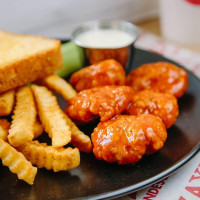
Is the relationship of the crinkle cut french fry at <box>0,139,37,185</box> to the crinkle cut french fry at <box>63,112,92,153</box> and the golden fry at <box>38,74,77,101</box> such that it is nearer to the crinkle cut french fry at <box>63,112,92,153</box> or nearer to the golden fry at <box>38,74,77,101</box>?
the crinkle cut french fry at <box>63,112,92,153</box>

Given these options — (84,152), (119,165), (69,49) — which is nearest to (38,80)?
(69,49)

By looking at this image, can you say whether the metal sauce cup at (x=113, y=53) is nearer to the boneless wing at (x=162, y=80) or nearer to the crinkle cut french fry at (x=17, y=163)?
the boneless wing at (x=162, y=80)

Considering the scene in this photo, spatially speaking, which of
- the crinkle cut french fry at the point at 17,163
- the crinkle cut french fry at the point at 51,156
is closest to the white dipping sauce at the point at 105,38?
the crinkle cut french fry at the point at 51,156

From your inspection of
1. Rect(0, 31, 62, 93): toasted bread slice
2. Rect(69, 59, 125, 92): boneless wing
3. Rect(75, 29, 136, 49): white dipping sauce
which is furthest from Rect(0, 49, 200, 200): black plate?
Rect(75, 29, 136, 49): white dipping sauce

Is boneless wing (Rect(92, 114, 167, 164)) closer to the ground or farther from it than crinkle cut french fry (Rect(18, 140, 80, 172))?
farther from it

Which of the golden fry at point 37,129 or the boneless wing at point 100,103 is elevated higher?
the boneless wing at point 100,103

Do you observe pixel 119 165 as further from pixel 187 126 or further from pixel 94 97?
pixel 187 126
